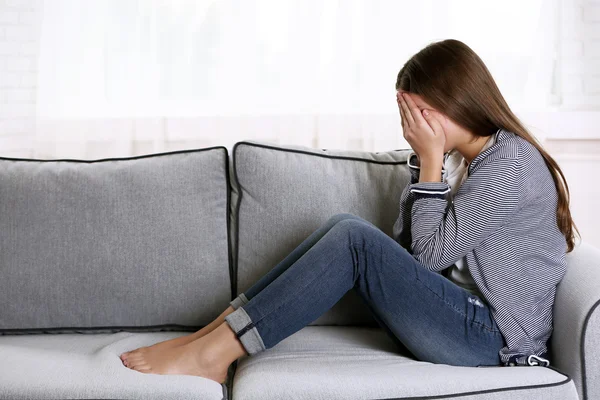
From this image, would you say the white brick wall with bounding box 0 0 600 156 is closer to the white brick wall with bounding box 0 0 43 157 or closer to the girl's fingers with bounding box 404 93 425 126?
the white brick wall with bounding box 0 0 43 157

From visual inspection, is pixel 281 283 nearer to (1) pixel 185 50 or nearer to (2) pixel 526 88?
(1) pixel 185 50

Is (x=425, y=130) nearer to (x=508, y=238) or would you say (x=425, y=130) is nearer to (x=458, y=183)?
(x=458, y=183)

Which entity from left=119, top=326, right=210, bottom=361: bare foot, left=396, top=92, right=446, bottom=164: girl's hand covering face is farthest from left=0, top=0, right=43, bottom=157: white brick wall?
left=396, top=92, right=446, bottom=164: girl's hand covering face

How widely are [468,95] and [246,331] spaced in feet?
2.40

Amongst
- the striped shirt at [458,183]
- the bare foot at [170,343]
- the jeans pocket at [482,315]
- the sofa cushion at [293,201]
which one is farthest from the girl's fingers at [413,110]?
the bare foot at [170,343]

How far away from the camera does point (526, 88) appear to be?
2.51 m

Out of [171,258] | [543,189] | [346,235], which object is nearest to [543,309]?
[543,189]

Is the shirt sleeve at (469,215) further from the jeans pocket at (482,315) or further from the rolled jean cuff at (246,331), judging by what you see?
the rolled jean cuff at (246,331)

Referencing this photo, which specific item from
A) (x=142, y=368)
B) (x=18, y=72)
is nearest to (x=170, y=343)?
(x=142, y=368)

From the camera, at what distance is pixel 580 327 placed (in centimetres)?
138

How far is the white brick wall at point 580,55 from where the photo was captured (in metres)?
2.51

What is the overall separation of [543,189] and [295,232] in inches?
25.1

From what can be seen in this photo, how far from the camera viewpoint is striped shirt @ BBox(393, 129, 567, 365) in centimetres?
149

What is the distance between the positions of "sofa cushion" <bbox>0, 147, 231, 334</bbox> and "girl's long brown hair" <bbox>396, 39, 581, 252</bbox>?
0.67 m
